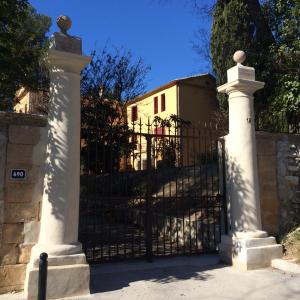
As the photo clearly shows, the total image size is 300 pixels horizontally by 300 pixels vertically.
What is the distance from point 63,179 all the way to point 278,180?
4.48 m

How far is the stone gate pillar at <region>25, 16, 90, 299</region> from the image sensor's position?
5.55 m

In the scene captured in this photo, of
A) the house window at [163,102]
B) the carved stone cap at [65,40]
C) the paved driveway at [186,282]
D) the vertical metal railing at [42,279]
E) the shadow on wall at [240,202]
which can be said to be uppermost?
the house window at [163,102]

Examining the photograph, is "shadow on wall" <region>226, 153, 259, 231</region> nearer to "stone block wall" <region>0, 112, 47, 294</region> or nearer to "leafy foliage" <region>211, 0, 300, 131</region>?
"stone block wall" <region>0, 112, 47, 294</region>

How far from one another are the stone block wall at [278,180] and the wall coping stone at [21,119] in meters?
4.16

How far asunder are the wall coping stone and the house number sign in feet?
2.20

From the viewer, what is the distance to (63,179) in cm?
577

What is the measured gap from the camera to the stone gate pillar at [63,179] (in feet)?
18.2

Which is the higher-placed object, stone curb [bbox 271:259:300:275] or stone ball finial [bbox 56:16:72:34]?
stone ball finial [bbox 56:16:72:34]

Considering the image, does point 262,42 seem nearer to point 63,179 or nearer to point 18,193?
point 63,179

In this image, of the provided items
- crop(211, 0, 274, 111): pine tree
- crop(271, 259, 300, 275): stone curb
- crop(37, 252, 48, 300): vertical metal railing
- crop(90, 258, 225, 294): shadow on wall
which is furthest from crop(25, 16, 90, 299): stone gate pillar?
crop(211, 0, 274, 111): pine tree

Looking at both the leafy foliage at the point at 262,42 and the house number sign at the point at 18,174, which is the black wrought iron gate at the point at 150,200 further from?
the leafy foliage at the point at 262,42

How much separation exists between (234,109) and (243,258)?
265 centimetres

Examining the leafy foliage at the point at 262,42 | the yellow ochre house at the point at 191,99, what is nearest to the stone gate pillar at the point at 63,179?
the leafy foliage at the point at 262,42

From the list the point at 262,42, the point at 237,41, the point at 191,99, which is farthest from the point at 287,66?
the point at 191,99
